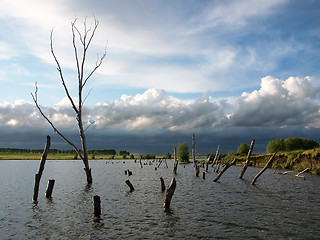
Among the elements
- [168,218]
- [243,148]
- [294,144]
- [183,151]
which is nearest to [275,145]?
[294,144]

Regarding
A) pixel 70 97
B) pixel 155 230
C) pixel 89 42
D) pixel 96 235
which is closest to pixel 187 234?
pixel 155 230

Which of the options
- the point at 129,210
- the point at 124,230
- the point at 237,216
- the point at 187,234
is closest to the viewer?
the point at 187,234

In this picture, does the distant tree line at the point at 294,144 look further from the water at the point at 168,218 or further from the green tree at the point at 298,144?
the water at the point at 168,218

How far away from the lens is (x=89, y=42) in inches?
1368

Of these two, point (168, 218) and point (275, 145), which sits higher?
point (275, 145)

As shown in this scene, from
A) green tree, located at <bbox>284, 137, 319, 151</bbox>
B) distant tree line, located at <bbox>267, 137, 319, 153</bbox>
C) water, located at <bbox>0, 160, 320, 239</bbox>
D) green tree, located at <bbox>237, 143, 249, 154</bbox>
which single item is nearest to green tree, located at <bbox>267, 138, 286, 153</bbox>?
distant tree line, located at <bbox>267, 137, 319, 153</bbox>

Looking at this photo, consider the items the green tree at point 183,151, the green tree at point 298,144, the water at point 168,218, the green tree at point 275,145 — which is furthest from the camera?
the green tree at point 183,151

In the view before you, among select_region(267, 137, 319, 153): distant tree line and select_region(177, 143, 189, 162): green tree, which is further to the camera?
select_region(177, 143, 189, 162): green tree

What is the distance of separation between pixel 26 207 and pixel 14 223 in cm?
549

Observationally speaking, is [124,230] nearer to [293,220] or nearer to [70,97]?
[293,220]

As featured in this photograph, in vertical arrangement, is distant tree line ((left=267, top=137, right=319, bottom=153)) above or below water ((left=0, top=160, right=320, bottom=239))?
above

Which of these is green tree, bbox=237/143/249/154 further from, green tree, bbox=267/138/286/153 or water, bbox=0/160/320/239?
water, bbox=0/160/320/239

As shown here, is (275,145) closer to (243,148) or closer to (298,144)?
(298,144)

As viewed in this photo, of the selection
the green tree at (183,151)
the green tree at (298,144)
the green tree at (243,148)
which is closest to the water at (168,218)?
the green tree at (298,144)
